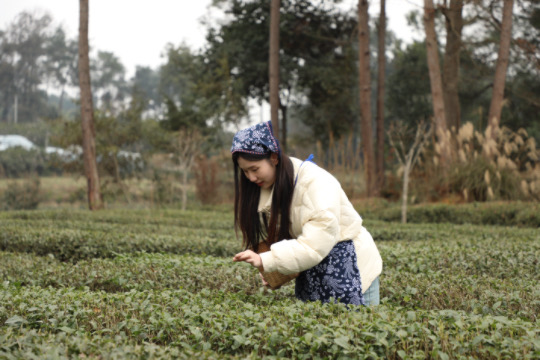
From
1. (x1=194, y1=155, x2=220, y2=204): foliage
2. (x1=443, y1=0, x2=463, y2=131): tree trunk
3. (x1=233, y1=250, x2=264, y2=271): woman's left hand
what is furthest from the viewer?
(x1=194, y1=155, x2=220, y2=204): foliage

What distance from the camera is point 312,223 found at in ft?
9.26

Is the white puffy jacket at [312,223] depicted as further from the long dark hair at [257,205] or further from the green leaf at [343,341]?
the green leaf at [343,341]

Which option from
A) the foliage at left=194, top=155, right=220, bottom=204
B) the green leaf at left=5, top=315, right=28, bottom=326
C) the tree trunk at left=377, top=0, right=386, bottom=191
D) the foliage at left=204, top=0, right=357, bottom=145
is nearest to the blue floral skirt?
the green leaf at left=5, top=315, right=28, bottom=326

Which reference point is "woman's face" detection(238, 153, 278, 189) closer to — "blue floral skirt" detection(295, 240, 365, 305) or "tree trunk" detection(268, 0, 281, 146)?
"blue floral skirt" detection(295, 240, 365, 305)

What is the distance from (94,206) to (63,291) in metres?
11.1

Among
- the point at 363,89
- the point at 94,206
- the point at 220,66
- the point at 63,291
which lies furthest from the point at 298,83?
the point at 63,291

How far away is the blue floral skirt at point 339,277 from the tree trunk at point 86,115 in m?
12.1

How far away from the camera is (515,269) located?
5008mm

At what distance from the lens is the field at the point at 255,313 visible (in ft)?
8.05

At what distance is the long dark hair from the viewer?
2975 mm

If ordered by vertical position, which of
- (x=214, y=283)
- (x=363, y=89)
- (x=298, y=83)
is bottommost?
(x=214, y=283)

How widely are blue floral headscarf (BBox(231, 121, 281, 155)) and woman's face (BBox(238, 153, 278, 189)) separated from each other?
0.20 feet

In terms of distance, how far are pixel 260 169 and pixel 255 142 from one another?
162mm

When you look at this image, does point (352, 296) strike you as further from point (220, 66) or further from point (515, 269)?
point (220, 66)
